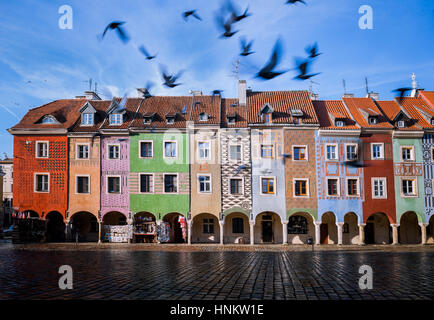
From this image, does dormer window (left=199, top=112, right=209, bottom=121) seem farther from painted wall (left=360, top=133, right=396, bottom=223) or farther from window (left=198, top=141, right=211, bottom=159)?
painted wall (left=360, top=133, right=396, bottom=223)

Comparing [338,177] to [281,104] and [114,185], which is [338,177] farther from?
[114,185]

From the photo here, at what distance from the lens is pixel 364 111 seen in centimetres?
2970

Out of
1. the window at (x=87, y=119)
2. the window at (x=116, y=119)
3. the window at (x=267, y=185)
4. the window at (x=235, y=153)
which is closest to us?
the window at (x=267, y=185)

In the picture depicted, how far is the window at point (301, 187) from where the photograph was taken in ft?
93.0

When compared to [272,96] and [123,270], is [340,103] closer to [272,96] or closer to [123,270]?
[272,96]

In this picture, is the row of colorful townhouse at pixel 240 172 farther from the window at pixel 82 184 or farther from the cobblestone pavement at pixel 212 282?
the cobblestone pavement at pixel 212 282

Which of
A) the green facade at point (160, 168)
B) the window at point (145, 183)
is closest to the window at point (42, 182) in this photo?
the green facade at point (160, 168)

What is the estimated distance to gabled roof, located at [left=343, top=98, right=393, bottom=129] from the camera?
28.9 m

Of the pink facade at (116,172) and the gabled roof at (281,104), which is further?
the gabled roof at (281,104)

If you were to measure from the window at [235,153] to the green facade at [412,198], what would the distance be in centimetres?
1154

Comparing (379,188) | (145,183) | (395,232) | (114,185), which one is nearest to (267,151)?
(379,188)

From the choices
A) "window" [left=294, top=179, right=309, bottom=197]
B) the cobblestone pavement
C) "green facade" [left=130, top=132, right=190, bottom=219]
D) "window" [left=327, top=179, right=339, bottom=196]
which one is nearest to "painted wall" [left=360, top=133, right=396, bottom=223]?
"window" [left=327, top=179, right=339, bottom=196]
